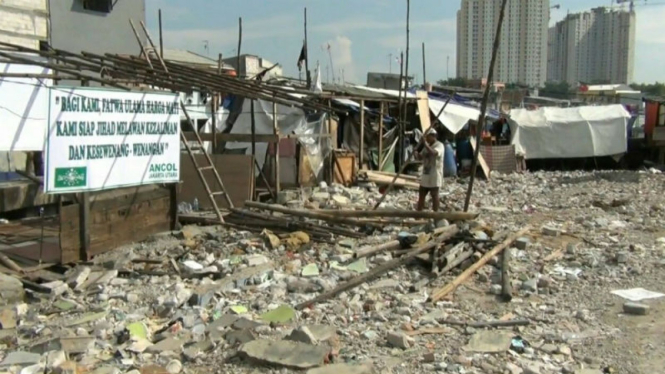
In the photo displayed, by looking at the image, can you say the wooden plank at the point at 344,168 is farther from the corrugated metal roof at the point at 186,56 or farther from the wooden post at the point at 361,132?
the corrugated metal roof at the point at 186,56

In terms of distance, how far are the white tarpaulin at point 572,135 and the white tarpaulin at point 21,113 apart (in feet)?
58.3

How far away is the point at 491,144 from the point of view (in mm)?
22922

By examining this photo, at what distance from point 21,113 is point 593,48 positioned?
71151mm

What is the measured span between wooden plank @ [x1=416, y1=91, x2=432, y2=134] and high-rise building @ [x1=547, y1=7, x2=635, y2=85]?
175 feet

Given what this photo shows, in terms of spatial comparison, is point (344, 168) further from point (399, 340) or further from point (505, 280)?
point (399, 340)

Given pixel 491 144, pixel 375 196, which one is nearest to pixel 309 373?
pixel 375 196

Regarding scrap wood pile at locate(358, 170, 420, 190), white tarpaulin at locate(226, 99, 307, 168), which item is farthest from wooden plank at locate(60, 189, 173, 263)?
scrap wood pile at locate(358, 170, 420, 190)

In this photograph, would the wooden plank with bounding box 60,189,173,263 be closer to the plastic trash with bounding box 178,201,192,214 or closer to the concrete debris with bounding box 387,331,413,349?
the plastic trash with bounding box 178,201,192,214

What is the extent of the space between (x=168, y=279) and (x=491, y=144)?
17649mm

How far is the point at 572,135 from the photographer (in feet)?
76.6

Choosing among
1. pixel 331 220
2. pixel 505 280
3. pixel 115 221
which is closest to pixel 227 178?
pixel 331 220

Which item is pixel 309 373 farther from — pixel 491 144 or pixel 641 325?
pixel 491 144

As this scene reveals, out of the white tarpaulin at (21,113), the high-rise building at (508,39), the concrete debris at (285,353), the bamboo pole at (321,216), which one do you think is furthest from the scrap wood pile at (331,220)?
the high-rise building at (508,39)

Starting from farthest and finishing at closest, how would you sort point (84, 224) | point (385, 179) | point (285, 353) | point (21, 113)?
A: point (385, 179), point (21, 113), point (84, 224), point (285, 353)
